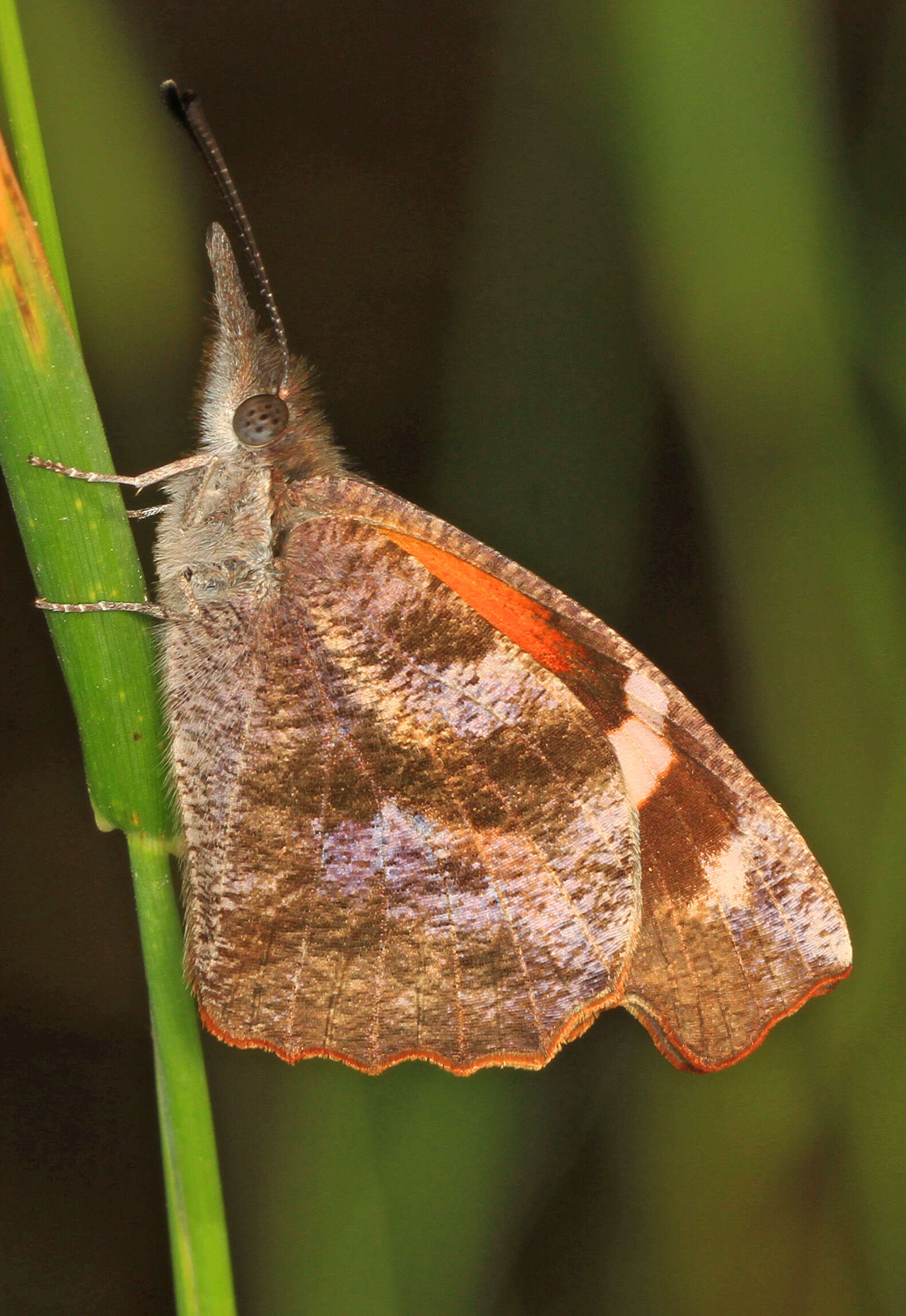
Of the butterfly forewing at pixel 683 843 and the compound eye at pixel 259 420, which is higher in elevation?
the compound eye at pixel 259 420

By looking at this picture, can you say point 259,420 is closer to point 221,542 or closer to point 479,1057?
point 221,542

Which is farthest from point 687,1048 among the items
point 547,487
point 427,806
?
point 547,487

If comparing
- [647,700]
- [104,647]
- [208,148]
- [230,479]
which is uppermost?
[208,148]

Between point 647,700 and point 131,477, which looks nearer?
point 131,477

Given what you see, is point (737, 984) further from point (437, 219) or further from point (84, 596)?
point (437, 219)

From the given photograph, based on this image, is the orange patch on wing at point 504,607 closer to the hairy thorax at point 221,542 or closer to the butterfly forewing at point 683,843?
the butterfly forewing at point 683,843

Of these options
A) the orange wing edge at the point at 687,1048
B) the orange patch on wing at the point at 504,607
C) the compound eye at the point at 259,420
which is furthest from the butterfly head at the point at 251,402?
the orange wing edge at the point at 687,1048

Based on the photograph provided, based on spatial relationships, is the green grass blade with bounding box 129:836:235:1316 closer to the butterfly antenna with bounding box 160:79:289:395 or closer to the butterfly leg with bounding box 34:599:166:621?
the butterfly leg with bounding box 34:599:166:621
